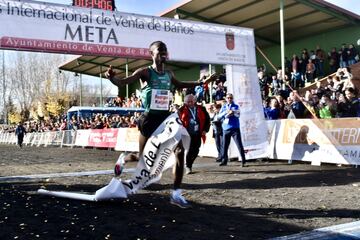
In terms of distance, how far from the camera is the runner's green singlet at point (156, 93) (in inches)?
229

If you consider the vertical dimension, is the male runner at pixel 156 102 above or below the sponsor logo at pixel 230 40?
below

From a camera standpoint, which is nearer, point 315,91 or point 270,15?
point 315,91

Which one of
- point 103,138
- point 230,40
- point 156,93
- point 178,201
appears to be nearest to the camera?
point 178,201

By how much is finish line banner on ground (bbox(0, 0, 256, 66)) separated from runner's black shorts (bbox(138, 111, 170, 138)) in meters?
4.19

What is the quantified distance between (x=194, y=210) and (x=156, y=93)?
5.24 ft

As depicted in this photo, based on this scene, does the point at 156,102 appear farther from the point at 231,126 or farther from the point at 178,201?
the point at 231,126

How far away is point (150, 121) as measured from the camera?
5.88 meters

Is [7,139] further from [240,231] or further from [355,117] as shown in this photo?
[240,231]

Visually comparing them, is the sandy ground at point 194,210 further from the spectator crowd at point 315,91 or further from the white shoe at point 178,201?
the spectator crowd at point 315,91

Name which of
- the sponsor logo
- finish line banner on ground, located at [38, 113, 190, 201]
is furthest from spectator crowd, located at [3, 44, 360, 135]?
finish line banner on ground, located at [38, 113, 190, 201]

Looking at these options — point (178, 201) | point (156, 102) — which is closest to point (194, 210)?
point (178, 201)

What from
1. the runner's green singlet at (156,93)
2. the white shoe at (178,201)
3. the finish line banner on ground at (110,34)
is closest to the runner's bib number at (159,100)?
the runner's green singlet at (156,93)

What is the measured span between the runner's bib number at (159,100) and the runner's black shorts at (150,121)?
90 millimetres

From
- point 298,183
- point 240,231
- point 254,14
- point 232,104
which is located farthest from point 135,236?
point 254,14
